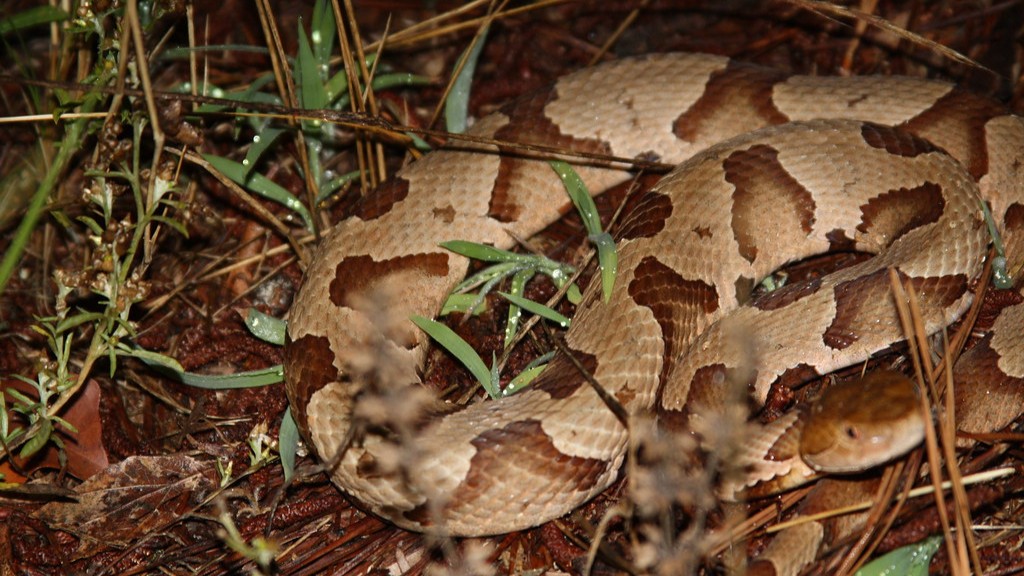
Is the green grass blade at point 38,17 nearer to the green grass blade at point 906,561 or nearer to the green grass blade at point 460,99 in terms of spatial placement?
the green grass blade at point 460,99

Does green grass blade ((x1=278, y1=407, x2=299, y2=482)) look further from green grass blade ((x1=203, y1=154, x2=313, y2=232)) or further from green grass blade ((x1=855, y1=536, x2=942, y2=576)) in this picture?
green grass blade ((x1=855, y1=536, x2=942, y2=576))

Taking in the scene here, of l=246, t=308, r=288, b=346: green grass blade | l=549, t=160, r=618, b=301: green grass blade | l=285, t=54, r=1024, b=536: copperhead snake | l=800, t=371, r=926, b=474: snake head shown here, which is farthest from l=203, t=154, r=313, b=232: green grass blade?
l=800, t=371, r=926, b=474: snake head

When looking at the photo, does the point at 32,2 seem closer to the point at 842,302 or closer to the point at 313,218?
the point at 313,218

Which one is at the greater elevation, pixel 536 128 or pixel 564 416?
pixel 536 128

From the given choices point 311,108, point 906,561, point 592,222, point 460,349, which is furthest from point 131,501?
point 906,561

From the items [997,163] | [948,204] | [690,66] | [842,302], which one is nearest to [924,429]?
[842,302]

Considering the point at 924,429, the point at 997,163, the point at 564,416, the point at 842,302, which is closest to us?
the point at 924,429

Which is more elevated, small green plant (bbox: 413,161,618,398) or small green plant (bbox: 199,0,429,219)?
small green plant (bbox: 199,0,429,219)
